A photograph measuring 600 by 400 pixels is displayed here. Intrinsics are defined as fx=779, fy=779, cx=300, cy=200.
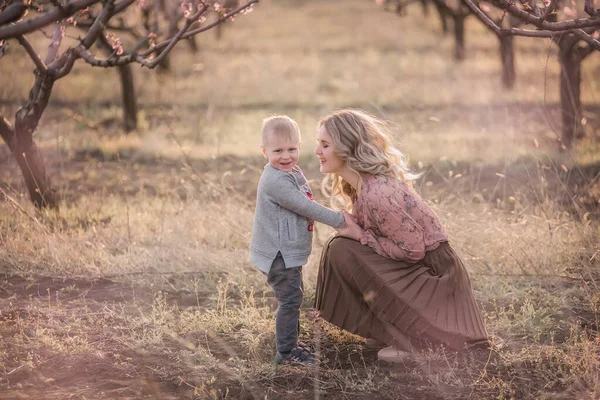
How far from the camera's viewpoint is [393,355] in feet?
13.3

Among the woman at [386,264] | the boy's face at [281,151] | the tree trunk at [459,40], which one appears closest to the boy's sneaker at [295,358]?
the woman at [386,264]

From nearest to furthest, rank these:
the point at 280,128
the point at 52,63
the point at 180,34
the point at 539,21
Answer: the point at 280,128 < the point at 539,21 < the point at 180,34 < the point at 52,63

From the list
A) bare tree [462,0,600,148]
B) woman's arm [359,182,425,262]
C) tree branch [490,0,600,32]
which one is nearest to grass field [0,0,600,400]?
bare tree [462,0,600,148]

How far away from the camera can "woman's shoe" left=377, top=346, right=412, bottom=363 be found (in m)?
4.04

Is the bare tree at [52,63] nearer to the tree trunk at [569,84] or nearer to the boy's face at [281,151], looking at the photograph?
the boy's face at [281,151]

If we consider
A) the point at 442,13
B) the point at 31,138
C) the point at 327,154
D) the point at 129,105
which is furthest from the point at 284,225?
the point at 442,13

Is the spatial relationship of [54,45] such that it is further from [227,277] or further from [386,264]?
[386,264]

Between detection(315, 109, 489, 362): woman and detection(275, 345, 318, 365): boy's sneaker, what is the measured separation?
290 millimetres

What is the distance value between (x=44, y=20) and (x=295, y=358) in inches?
79.8

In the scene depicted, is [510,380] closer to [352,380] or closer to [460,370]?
[460,370]

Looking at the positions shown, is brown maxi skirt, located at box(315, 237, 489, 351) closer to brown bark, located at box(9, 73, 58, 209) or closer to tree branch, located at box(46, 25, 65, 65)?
brown bark, located at box(9, 73, 58, 209)

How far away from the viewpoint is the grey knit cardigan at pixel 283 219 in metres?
3.90

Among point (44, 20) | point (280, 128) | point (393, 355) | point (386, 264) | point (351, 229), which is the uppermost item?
point (44, 20)

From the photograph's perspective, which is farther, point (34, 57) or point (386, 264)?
point (34, 57)
